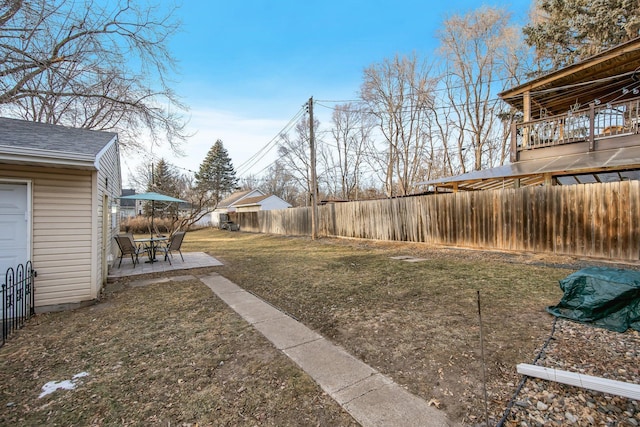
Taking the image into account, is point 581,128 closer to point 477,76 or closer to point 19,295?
point 477,76

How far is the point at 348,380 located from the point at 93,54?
9837 mm

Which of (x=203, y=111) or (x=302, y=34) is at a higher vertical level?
(x=302, y=34)

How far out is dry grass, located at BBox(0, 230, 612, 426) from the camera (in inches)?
82.0

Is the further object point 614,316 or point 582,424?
point 614,316

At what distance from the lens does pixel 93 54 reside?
7.42 meters

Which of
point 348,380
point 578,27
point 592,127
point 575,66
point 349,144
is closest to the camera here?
point 348,380

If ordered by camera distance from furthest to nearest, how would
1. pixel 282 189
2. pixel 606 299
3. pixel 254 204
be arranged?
pixel 282 189
pixel 254 204
pixel 606 299

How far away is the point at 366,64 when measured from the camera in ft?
71.5

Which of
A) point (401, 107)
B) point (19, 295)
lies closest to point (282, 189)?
point (401, 107)

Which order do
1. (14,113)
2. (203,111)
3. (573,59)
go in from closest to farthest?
(14,113) < (203,111) < (573,59)

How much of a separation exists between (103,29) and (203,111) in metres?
3.70

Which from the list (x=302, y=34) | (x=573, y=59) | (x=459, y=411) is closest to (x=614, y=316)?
(x=459, y=411)

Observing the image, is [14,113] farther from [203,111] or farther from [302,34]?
[302,34]

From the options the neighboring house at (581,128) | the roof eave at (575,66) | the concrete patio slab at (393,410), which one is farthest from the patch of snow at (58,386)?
the roof eave at (575,66)
